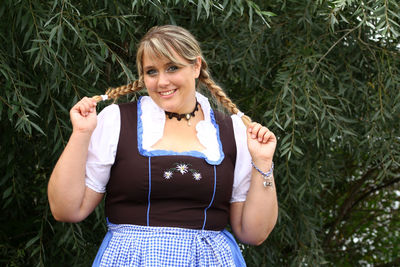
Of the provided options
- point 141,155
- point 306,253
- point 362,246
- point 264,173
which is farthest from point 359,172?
point 141,155

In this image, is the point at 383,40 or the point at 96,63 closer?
the point at 96,63

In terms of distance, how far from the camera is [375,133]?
2.82 m

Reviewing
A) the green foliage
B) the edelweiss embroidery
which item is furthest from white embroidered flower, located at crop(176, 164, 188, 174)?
the green foliage

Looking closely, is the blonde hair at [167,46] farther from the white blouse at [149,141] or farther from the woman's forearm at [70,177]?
the woman's forearm at [70,177]

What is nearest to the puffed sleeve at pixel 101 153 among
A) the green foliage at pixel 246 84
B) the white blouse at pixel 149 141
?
the white blouse at pixel 149 141

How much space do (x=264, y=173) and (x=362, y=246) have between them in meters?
2.39

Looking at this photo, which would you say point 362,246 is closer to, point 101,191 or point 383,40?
point 383,40

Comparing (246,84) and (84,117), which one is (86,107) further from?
(246,84)

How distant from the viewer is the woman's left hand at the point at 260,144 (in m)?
1.90

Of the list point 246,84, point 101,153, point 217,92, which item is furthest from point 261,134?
point 246,84

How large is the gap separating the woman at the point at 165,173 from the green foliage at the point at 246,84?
1.89 ft

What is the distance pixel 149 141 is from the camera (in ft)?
6.06

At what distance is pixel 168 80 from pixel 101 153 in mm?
291

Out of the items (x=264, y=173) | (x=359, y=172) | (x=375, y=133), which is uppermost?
(x=264, y=173)
